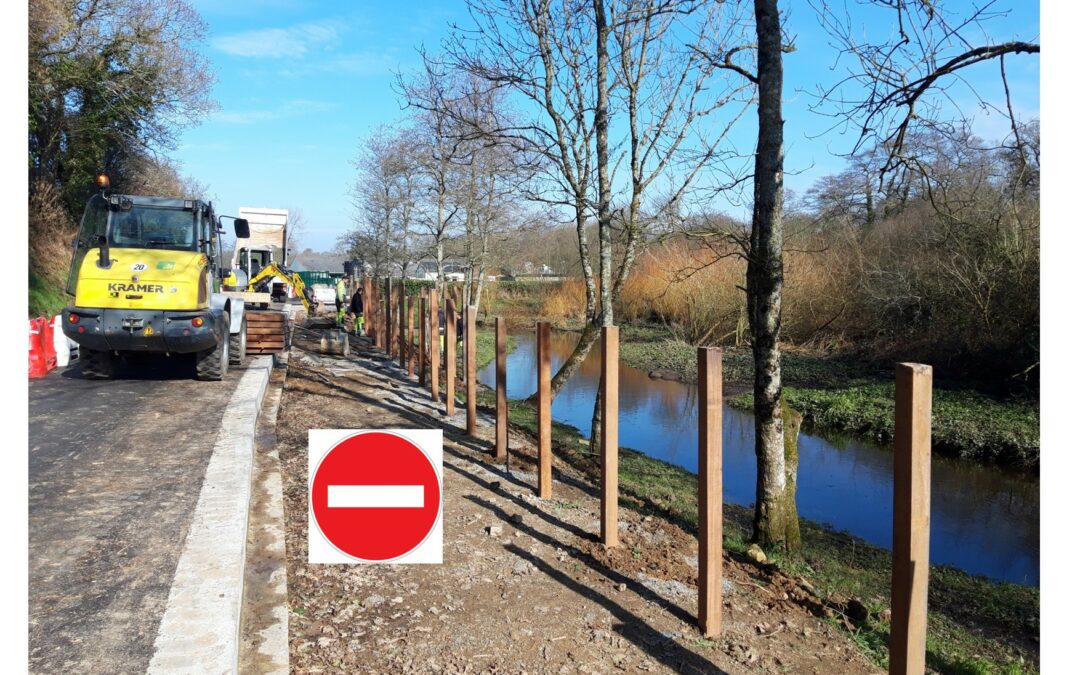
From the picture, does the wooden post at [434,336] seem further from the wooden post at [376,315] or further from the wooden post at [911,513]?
the wooden post at [376,315]

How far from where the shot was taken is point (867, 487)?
35.4 feet

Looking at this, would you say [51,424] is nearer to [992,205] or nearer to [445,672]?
[445,672]

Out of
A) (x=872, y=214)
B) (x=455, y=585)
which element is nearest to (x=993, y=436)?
(x=872, y=214)

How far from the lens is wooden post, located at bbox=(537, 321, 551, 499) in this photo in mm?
6324

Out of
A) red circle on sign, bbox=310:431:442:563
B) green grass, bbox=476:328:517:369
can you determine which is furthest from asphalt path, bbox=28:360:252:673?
green grass, bbox=476:328:517:369

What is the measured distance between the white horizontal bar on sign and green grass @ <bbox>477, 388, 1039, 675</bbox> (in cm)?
281

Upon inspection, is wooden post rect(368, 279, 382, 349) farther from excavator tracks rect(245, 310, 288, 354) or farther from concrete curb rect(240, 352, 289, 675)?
concrete curb rect(240, 352, 289, 675)

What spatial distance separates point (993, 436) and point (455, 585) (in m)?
11.1

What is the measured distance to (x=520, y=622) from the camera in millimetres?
4180

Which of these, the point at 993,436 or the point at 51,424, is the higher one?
the point at 51,424

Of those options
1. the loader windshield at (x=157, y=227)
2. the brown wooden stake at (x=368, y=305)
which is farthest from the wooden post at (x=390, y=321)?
the loader windshield at (x=157, y=227)

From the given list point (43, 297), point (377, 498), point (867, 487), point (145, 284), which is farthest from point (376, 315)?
point (377, 498)

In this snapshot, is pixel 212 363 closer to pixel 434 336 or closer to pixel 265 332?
pixel 434 336

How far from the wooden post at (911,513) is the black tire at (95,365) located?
11.2m
